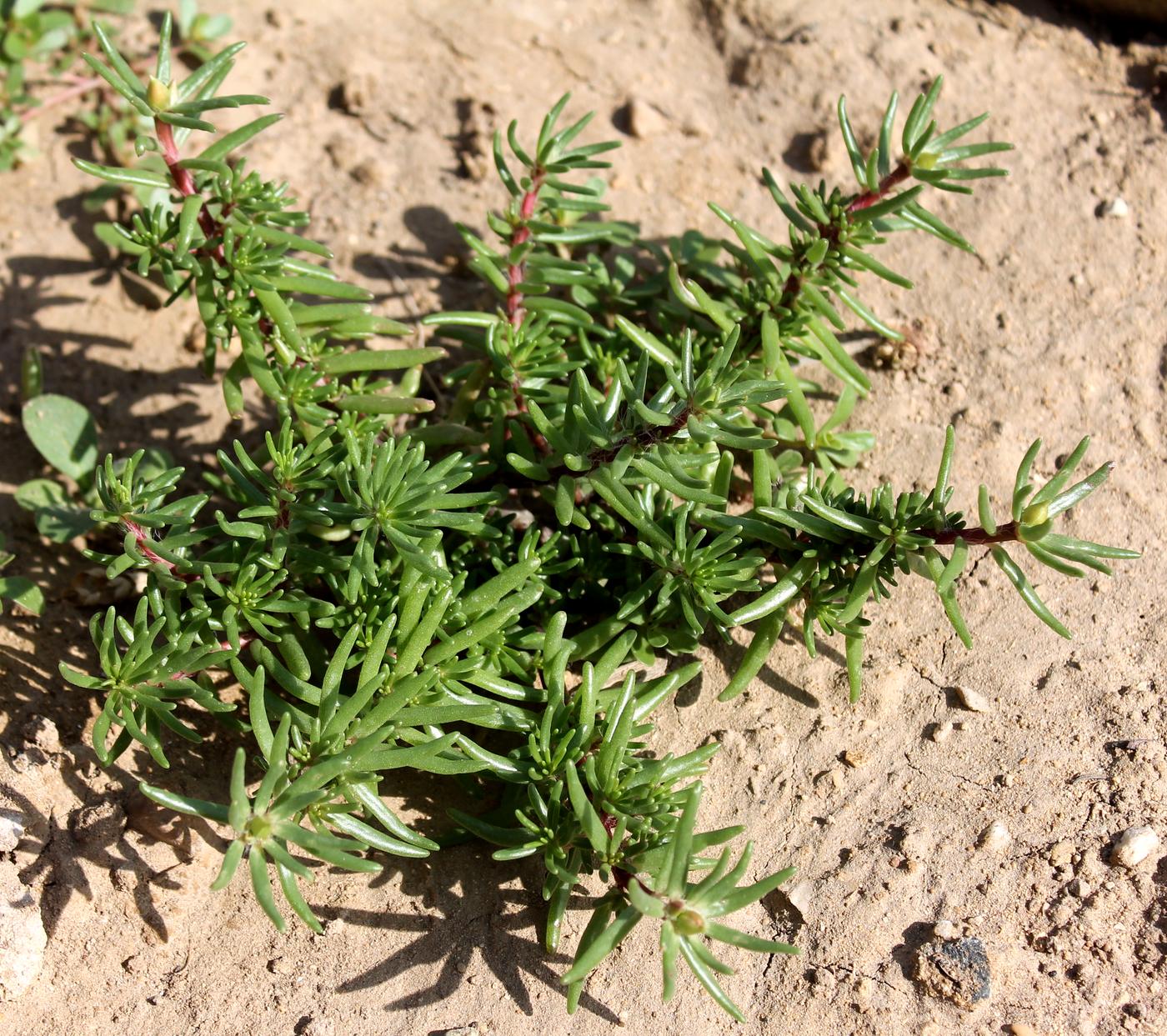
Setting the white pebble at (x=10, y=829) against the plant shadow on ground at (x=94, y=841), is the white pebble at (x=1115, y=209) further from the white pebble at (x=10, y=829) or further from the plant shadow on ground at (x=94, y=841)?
the white pebble at (x=10, y=829)

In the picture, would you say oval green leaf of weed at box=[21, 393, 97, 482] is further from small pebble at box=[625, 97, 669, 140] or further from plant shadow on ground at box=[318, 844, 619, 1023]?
small pebble at box=[625, 97, 669, 140]

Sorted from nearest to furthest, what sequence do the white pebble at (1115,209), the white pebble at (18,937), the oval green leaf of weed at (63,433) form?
the white pebble at (18,937)
the oval green leaf of weed at (63,433)
the white pebble at (1115,209)

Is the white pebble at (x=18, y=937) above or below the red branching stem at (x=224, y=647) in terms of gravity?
below

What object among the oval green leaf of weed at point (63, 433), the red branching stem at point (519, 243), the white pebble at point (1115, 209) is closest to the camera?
the red branching stem at point (519, 243)

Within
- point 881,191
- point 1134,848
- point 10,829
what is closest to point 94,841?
point 10,829

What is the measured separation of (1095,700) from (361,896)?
2209 millimetres

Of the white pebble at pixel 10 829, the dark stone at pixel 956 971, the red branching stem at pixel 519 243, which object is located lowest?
the white pebble at pixel 10 829

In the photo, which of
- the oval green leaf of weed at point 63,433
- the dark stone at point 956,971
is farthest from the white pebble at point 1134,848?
the oval green leaf of weed at point 63,433

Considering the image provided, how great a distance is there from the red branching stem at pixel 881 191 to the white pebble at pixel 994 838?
1.87 meters

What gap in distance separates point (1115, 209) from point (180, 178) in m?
3.48

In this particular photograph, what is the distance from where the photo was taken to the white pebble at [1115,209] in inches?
170

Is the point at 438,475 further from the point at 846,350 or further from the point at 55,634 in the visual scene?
the point at 846,350

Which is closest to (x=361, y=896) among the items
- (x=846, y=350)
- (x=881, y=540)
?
(x=881, y=540)

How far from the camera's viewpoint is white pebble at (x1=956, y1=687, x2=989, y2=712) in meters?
3.29
